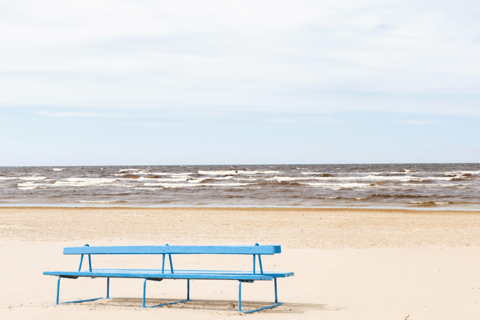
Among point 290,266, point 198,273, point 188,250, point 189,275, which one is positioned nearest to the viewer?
point 189,275

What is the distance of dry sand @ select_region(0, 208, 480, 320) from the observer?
19.5 feet

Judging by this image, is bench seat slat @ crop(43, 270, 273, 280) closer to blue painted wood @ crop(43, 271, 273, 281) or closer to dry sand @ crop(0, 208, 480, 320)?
blue painted wood @ crop(43, 271, 273, 281)

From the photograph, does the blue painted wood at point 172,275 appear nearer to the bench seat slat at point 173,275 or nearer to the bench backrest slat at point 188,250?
the bench seat slat at point 173,275

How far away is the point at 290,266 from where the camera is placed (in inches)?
356

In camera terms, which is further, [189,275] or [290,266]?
[290,266]

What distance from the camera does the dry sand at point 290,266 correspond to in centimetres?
596

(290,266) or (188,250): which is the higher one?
(188,250)

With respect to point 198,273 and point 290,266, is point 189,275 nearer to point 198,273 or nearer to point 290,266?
point 198,273

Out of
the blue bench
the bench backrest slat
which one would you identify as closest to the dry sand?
the blue bench

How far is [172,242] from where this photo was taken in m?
12.6

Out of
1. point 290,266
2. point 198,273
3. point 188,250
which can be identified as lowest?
point 290,266

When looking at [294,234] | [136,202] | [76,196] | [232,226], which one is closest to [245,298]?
[294,234]

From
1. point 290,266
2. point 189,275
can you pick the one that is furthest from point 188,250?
point 290,266

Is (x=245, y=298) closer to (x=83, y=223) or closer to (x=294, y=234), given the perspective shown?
(x=294, y=234)
